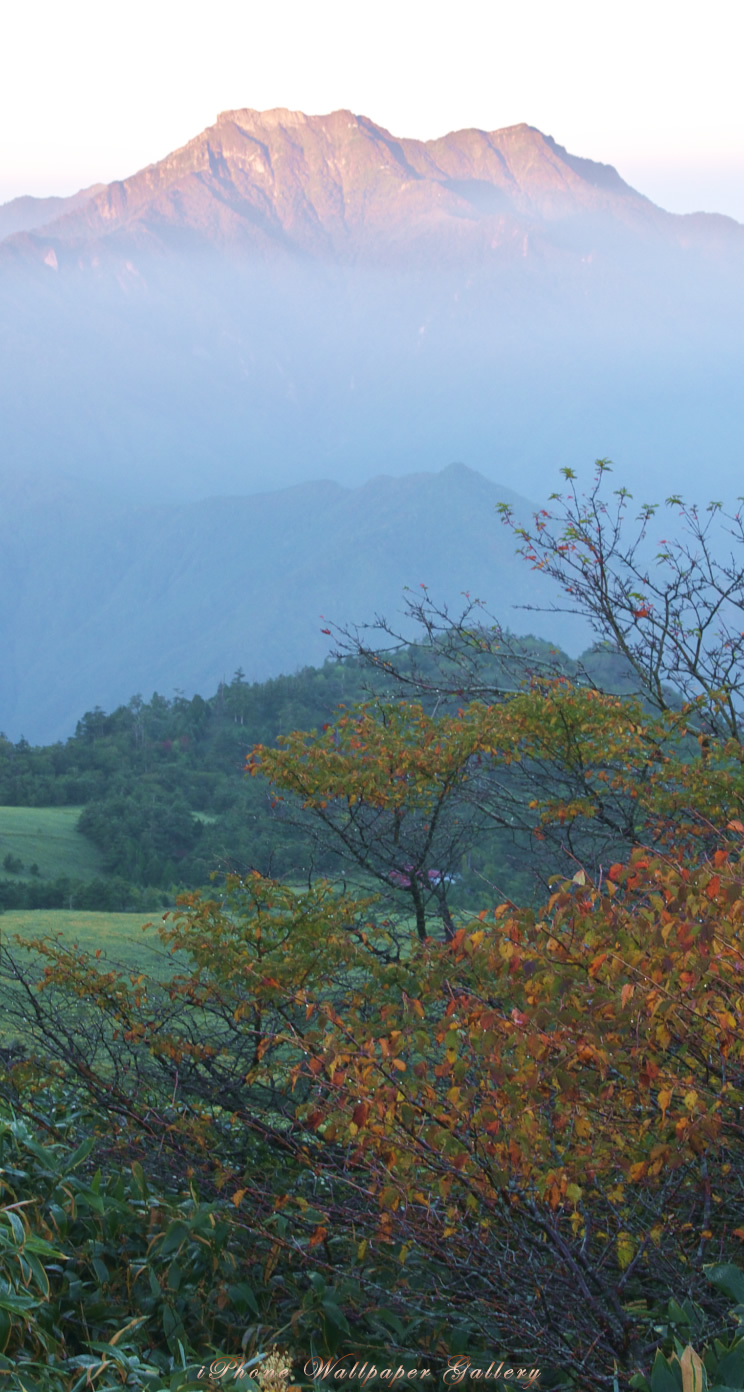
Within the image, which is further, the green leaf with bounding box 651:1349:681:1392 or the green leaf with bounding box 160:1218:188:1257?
the green leaf with bounding box 160:1218:188:1257

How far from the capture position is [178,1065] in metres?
5.00

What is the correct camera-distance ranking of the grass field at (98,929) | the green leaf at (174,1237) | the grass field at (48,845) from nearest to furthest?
the green leaf at (174,1237) < the grass field at (98,929) < the grass field at (48,845)

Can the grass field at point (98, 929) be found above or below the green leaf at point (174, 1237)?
below

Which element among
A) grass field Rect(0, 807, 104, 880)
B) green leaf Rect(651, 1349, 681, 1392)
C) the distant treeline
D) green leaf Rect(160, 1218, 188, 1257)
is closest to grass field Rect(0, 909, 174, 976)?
the distant treeline

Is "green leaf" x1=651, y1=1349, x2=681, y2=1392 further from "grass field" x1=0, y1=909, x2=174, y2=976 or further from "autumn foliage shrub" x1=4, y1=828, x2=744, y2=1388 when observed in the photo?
"grass field" x1=0, y1=909, x2=174, y2=976

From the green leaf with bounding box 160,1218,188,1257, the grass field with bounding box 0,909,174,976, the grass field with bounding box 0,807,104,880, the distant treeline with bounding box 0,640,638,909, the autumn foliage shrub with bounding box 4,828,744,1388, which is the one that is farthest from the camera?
the grass field with bounding box 0,807,104,880

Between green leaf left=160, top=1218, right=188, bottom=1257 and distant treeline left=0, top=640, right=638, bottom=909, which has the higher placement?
distant treeline left=0, top=640, right=638, bottom=909

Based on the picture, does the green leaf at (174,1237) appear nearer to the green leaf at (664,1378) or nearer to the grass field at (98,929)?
the green leaf at (664,1378)

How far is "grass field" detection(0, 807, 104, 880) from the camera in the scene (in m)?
28.3

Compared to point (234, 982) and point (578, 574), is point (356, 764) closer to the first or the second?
point (234, 982)

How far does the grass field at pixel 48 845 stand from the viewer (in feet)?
92.8

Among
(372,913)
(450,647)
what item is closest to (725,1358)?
(372,913)

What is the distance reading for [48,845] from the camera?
98.1ft

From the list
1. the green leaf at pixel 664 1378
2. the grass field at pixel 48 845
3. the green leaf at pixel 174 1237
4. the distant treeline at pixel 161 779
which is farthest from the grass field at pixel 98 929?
the grass field at pixel 48 845
